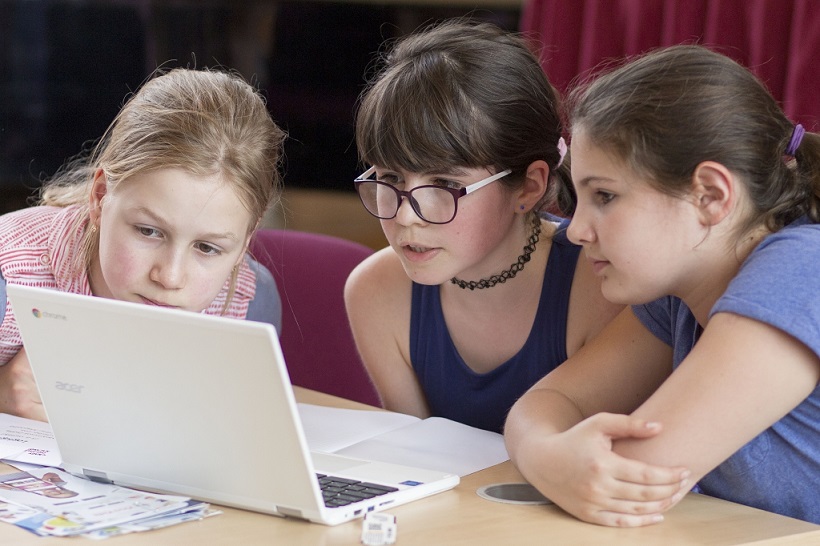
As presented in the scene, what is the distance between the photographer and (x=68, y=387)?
119 cm

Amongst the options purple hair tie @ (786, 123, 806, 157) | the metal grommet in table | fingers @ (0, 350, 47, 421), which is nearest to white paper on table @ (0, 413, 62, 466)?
fingers @ (0, 350, 47, 421)

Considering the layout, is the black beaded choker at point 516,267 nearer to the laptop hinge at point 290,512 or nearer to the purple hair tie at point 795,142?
the purple hair tie at point 795,142

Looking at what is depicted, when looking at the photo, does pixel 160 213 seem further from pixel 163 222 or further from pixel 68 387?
pixel 68 387

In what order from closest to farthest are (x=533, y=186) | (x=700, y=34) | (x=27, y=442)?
(x=27, y=442), (x=533, y=186), (x=700, y=34)

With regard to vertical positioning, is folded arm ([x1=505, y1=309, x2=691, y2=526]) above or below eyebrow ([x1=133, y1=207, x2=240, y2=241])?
below

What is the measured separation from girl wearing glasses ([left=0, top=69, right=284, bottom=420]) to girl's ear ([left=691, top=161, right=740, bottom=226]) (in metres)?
0.68

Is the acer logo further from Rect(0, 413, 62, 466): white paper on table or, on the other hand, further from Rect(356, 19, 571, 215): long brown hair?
Rect(356, 19, 571, 215): long brown hair

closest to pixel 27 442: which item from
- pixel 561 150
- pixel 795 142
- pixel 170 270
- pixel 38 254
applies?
pixel 170 270

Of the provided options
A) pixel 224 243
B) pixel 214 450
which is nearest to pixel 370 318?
pixel 224 243

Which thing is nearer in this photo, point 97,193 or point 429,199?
point 429,199

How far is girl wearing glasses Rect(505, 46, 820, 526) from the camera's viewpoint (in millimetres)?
1124

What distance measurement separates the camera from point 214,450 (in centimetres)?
112

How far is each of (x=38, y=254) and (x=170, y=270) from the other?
338mm

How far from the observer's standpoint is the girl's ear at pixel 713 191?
1.22m
